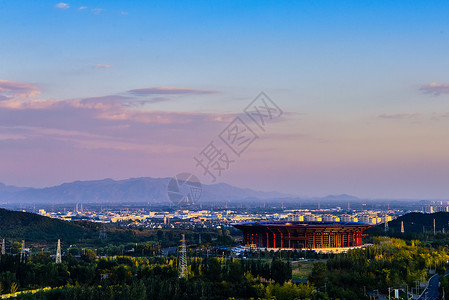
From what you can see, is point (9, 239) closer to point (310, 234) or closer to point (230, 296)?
point (310, 234)

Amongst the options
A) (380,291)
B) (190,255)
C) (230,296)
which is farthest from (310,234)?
(230,296)

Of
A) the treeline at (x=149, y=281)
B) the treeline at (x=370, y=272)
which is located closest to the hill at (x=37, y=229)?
the treeline at (x=149, y=281)

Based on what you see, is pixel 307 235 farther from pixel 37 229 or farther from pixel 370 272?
pixel 37 229

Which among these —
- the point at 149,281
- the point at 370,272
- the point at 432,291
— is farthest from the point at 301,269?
the point at 149,281

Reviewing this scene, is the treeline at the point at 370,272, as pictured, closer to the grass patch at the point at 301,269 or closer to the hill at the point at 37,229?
the grass patch at the point at 301,269

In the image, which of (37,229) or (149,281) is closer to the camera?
(149,281)

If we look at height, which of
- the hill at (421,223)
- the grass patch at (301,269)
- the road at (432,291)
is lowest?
the road at (432,291)

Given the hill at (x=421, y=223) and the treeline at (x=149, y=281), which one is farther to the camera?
the hill at (x=421, y=223)

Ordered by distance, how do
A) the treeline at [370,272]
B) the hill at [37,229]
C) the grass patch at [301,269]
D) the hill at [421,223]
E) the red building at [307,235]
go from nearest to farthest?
the treeline at [370,272] < the grass patch at [301,269] < the red building at [307,235] < the hill at [37,229] < the hill at [421,223]

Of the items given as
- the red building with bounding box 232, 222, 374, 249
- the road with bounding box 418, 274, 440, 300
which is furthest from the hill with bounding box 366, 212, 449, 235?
the road with bounding box 418, 274, 440, 300

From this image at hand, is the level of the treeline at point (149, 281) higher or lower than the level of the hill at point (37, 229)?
lower
